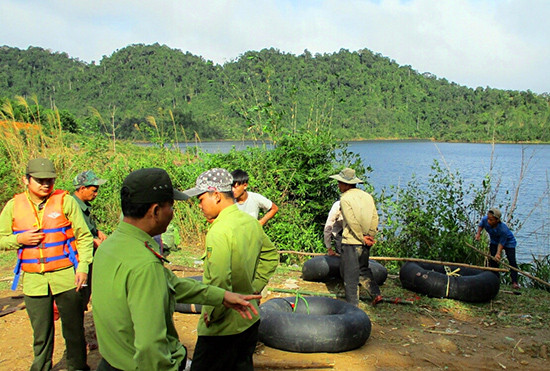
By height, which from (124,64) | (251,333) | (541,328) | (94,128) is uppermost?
(124,64)

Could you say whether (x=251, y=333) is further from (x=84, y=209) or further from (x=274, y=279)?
(x=274, y=279)

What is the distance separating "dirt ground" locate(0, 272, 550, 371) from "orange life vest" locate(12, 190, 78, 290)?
1358 millimetres

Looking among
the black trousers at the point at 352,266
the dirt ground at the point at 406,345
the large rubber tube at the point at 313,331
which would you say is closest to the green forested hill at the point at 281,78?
the black trousers at the point at 352,266

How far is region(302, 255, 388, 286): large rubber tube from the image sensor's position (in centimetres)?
734

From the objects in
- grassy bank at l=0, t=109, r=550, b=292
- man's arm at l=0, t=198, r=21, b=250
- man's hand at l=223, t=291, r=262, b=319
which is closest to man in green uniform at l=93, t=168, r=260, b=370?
man's hand at l=223, t=291, r=262, b=319

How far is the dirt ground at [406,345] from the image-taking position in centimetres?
457

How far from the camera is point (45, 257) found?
3.67m

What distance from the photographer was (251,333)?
3.01 m

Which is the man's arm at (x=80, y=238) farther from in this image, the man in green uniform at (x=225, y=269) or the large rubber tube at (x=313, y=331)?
the large rubber tube at (x=313, y=331)

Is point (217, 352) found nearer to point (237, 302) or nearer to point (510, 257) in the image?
point (237, 302)

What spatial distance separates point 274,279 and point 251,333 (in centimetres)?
466

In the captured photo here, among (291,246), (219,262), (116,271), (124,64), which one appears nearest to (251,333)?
(219,262)

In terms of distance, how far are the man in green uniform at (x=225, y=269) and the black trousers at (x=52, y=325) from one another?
4.71 feet

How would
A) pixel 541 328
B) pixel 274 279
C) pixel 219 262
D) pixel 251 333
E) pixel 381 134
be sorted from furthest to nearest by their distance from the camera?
1. pixel 381 134
2. pixel 274 279
3. pixel 541 328
4. pixel 251 333
5. pixel 219 262
